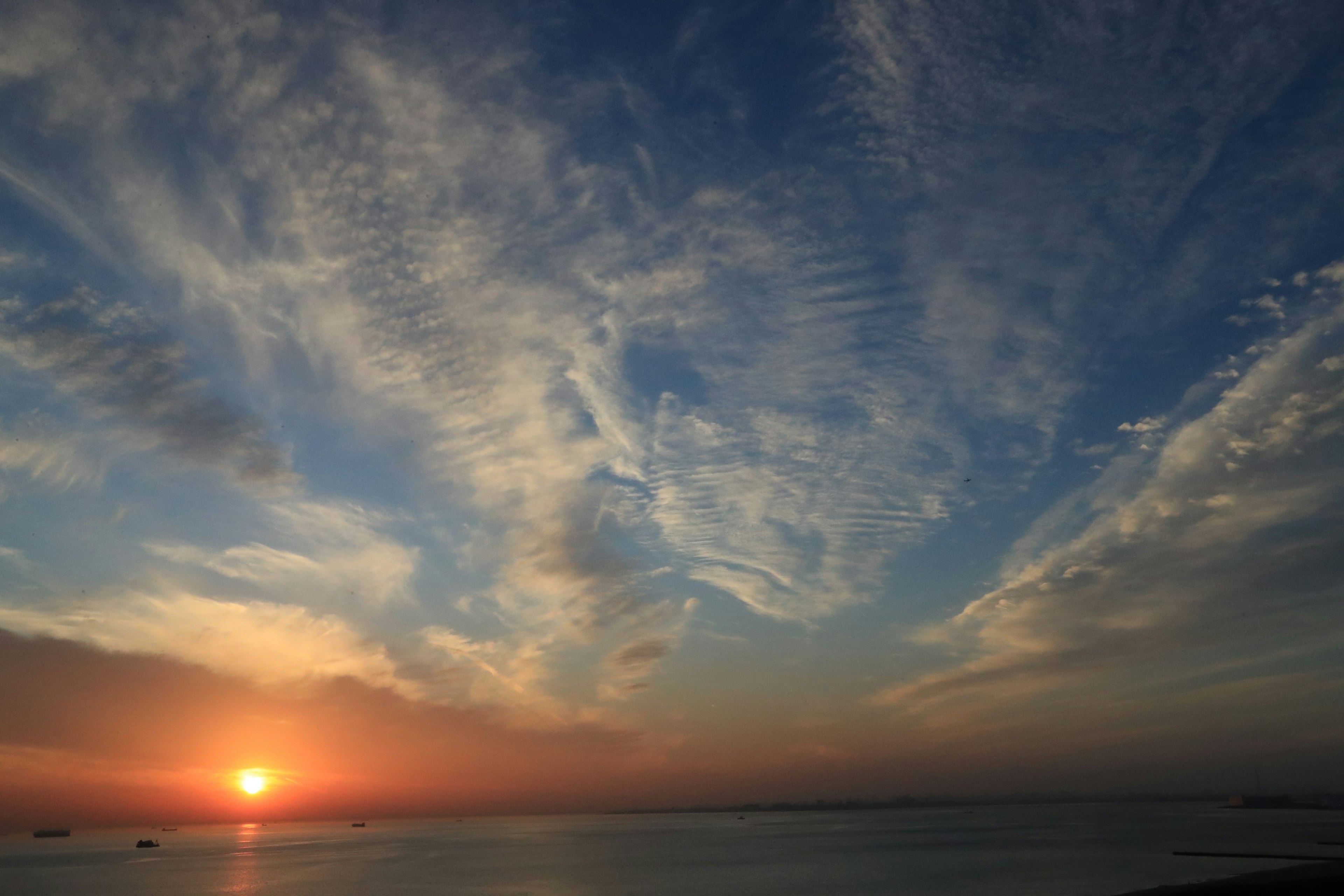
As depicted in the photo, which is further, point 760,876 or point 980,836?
point 980,836

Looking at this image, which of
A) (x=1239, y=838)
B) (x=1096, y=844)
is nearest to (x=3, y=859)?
(x=1096, y=844)

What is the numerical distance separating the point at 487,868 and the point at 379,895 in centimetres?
4059

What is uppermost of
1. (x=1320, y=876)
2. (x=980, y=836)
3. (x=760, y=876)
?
(x=1320, y=876)

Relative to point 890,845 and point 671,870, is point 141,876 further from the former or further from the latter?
point 890,845

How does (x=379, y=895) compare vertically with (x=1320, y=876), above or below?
below

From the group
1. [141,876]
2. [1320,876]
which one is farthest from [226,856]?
[1320,876]

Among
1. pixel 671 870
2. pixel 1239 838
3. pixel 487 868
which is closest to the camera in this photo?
pixel 671 870

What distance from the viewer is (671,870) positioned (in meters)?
110

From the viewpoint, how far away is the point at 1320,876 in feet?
171

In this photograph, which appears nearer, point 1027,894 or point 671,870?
point 1027,894

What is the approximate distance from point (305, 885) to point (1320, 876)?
353ft

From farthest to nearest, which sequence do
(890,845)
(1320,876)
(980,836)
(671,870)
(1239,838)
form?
(980,836) < (890,845) < (1239,838) < (671,870) < (1320,876)

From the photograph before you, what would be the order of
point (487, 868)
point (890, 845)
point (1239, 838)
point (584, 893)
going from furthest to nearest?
point (890, 845), point (1239, 838), point (487, 868), point (584, 893)

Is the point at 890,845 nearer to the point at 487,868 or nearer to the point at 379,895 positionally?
the point at 487,868
